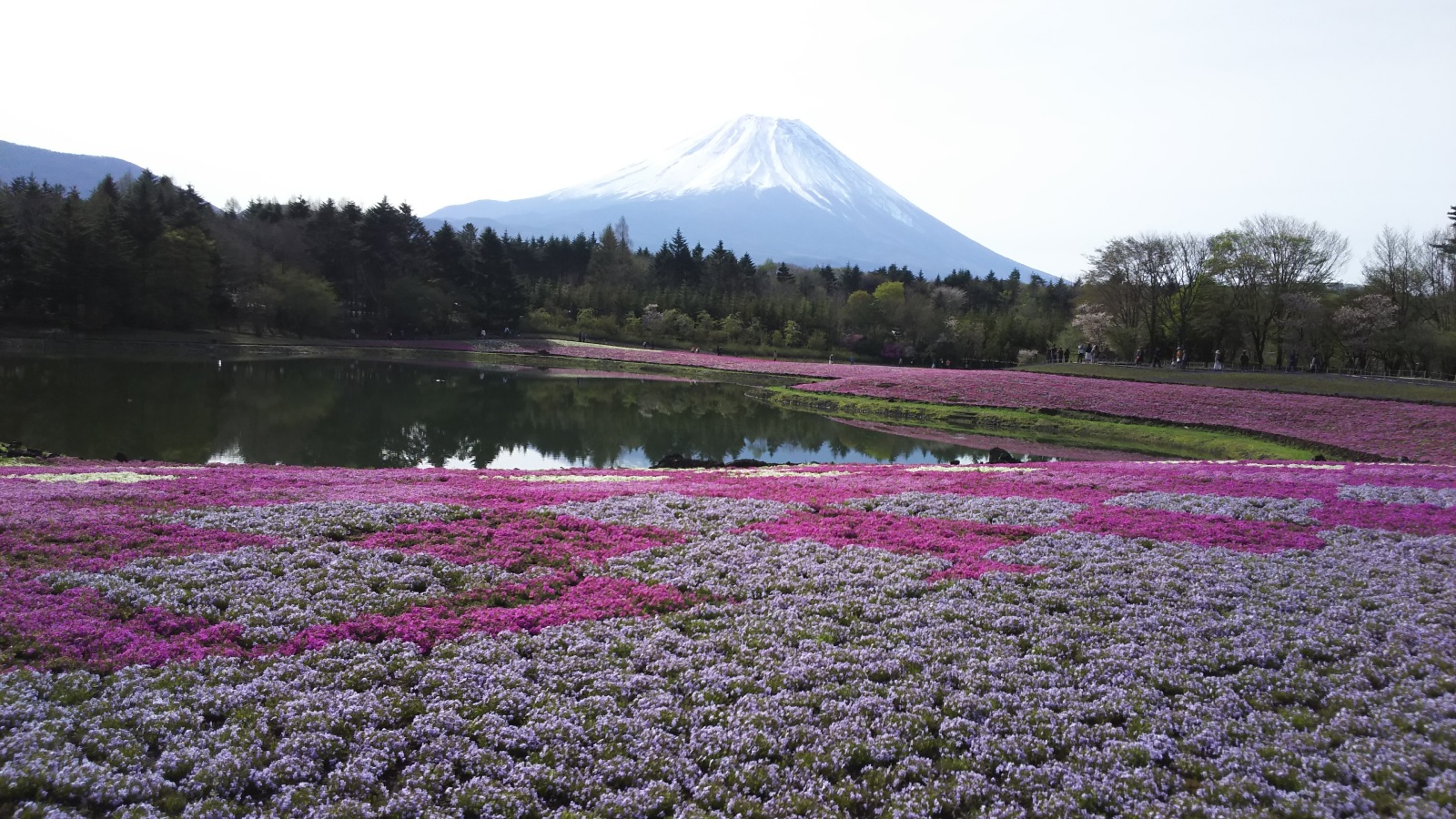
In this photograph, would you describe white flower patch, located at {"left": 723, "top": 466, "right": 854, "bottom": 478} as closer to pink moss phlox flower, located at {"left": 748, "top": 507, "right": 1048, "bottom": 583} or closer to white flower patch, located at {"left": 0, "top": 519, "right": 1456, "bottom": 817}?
pink moss phlox flower, located at {"left": 748, "top": 507, "right": 1048, "bottom": 583}

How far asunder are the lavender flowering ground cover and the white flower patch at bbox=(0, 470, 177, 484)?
128 cm

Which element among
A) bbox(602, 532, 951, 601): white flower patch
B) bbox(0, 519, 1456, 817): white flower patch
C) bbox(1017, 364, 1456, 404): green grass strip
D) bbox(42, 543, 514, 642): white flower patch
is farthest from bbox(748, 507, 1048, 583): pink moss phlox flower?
bbox(1017, 364, 1456, 404): green grass strip

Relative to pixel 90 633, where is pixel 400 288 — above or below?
above

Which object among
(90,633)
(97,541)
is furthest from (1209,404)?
(90,633)

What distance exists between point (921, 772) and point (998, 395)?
50595mm

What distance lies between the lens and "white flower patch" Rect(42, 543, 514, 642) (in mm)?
9906

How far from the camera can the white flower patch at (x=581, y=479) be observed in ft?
70.2

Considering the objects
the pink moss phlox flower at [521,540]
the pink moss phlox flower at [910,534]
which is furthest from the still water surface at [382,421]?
the pink moss phlox flower at [910,534]

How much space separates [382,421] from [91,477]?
68.6ft

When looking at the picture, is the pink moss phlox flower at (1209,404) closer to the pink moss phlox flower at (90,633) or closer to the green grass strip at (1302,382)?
the green grass strip at (1302,382)

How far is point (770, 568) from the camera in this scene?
43.6ft

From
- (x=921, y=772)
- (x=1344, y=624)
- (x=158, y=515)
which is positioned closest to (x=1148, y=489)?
(x=1344, y=624)

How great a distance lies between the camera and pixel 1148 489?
20297mm

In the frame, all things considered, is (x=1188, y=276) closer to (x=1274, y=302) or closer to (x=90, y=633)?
(x=1274, y=302)
